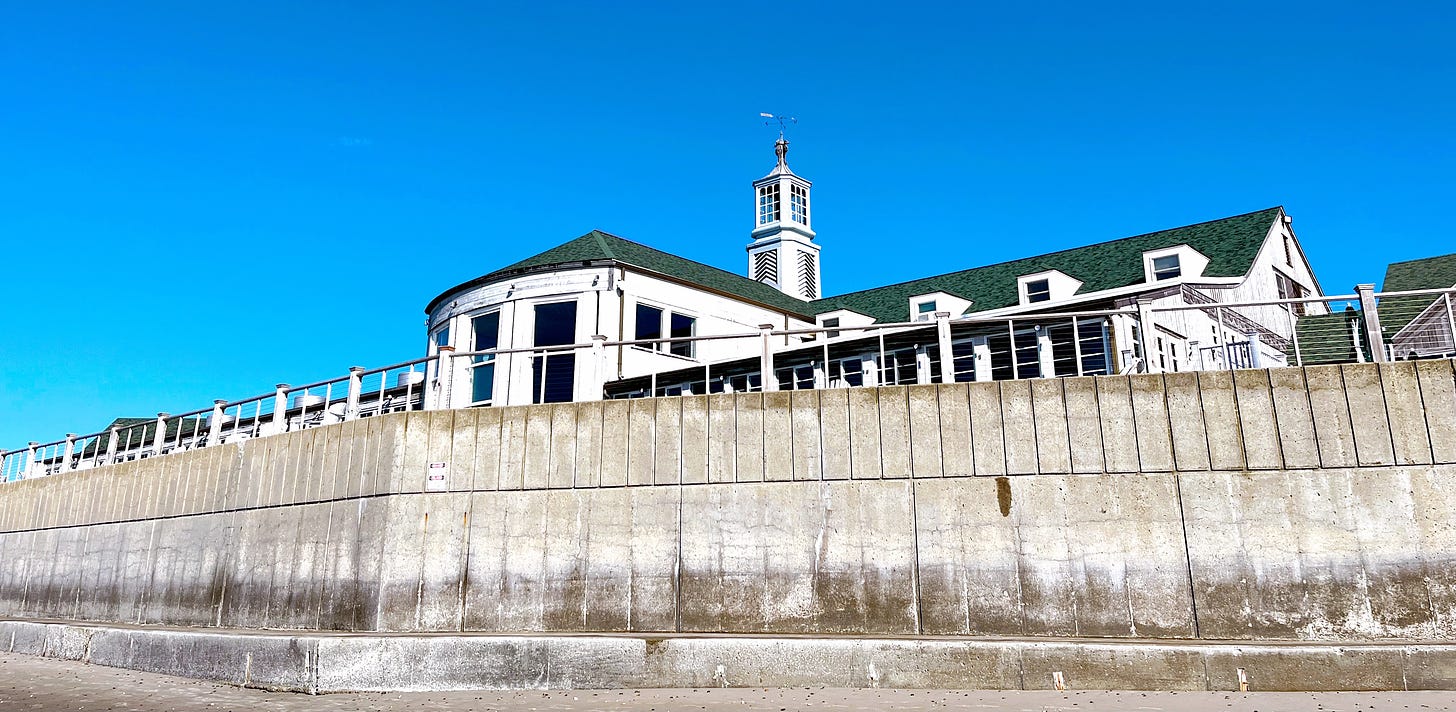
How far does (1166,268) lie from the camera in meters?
22.2

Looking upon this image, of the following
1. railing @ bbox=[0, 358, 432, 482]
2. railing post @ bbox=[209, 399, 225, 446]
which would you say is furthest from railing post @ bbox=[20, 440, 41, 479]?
railing post @ bbox=[209, 399, 225, 446]

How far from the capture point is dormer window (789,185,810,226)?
44000 millimetres

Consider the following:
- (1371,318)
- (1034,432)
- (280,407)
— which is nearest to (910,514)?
(1034,432)

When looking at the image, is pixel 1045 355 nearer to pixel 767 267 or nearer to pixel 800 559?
pixel 800 559

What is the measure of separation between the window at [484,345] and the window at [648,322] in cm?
300

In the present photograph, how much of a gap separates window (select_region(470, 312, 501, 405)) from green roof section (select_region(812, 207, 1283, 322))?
1109cm

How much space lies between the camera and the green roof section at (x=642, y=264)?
19797mm

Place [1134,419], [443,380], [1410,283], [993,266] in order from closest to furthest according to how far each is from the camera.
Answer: [1134,419] → [443,380] → [1410,283] → [993,266]

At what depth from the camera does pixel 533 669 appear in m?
9.44

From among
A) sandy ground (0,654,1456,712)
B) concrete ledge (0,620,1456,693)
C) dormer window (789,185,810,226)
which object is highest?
dormer window (789,185,810,226)

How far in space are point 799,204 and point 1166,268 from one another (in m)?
24.3

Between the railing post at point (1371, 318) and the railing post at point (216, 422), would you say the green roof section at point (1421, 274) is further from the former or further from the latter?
the railing post at point (216, 422)

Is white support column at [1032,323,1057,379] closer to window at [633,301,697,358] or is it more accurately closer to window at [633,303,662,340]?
Result: window at [633,301,697,358]

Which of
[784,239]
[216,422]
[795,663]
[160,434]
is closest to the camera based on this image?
[795,663]
